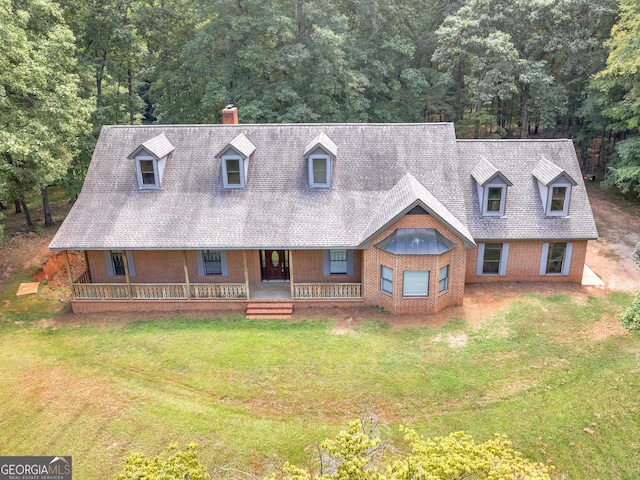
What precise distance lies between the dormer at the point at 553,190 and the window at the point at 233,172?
527 inches

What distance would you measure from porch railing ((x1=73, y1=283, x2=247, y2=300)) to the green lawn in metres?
1.36

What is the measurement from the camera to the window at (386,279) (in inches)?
744

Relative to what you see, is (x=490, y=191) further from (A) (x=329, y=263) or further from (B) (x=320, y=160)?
(A) (x=329, y=263)

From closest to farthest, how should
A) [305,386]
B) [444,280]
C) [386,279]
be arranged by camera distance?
[305,386] < [386,279] < [444,280]

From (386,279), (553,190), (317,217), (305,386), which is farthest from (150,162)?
(553,190)

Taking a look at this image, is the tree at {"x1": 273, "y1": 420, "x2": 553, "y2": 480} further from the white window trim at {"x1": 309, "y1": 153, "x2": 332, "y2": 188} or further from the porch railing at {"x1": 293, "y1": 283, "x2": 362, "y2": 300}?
the white window trim at {"x1": 309, "y1": 153, "x2": 332, "y2": 188}

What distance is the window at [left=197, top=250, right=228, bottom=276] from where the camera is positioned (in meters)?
20.5

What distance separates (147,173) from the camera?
20.8 metres

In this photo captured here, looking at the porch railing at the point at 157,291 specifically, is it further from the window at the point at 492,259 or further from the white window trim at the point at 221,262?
the window at the point at 492,259

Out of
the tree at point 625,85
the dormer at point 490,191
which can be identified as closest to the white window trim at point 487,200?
the dormer at point 490,191

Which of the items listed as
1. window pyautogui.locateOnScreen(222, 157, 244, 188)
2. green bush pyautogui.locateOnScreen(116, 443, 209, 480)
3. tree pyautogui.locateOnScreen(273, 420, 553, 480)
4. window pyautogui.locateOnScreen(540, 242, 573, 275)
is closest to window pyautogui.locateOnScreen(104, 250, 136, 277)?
window pyautogui.locateOnScreen(222, 157, 244, 188)

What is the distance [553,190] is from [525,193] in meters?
1.17

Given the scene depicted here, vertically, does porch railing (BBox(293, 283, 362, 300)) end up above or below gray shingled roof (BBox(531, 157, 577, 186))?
below

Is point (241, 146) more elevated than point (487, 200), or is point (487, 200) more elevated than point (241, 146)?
point (241, 146)
